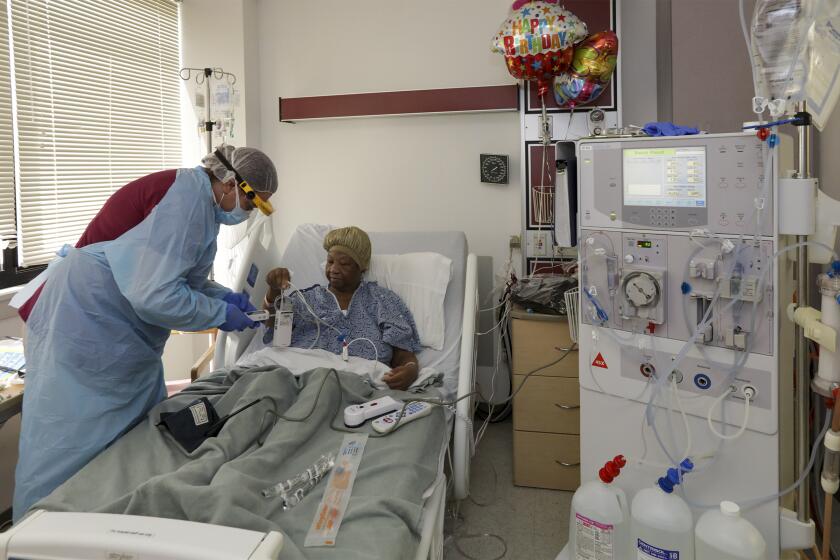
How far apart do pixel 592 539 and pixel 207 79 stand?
2899 millimetres

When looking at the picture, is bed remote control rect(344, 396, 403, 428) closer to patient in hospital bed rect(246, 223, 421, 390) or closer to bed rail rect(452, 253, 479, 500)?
bed rail rect(452, 253, 479, 500)

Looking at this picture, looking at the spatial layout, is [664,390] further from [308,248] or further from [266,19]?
[266,19]

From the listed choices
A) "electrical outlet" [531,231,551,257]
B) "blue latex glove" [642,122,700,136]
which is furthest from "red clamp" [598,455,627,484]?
"electrical outlet" [531,231,551,257]

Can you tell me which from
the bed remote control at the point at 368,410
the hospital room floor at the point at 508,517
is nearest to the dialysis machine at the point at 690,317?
the hospital room floor at the point at 508,517

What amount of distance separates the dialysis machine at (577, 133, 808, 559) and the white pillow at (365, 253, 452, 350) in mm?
842

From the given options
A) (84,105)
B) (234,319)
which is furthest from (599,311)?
(84,105)

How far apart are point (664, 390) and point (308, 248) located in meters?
1.79

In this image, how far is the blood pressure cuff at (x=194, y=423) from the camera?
1583 mm

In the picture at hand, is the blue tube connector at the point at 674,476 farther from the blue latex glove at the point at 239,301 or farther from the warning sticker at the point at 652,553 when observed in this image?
the blue latex glove at the point at 239,301

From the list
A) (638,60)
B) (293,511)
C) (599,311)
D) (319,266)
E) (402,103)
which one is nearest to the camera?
(293,511)

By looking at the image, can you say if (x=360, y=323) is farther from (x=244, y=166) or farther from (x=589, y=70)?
(x=589, y=70)

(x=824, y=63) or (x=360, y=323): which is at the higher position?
(x=824, y=63)

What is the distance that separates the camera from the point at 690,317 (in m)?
1.61

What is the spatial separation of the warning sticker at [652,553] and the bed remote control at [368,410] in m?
0.80
